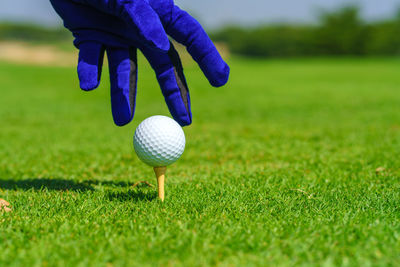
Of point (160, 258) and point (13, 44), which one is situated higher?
point (160, 258)

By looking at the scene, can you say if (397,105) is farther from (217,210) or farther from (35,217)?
(35,217)

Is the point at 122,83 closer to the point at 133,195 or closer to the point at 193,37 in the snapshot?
the point at 193,37

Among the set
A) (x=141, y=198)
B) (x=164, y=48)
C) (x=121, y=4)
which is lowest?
(x=141, y=198)

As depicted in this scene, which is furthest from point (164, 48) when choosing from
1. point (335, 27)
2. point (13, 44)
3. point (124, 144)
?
point (13, 44)

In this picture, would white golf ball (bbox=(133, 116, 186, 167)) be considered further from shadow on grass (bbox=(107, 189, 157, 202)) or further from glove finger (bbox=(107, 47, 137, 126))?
shadow on grass (bbox=(107, 189, 157, 202))

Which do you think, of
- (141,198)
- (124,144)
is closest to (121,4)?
(141,198)

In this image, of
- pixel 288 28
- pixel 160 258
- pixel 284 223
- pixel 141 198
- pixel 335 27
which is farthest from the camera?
pixel 288 28

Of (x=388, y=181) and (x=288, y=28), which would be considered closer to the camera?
(x=388, y=181)

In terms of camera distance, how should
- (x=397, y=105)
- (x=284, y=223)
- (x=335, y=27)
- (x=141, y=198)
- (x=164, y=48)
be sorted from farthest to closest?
(x=335, y=27) → (x=397, y=105) → (x=141, y=198) → (x=164, y=48) → (x=284, y=223)
